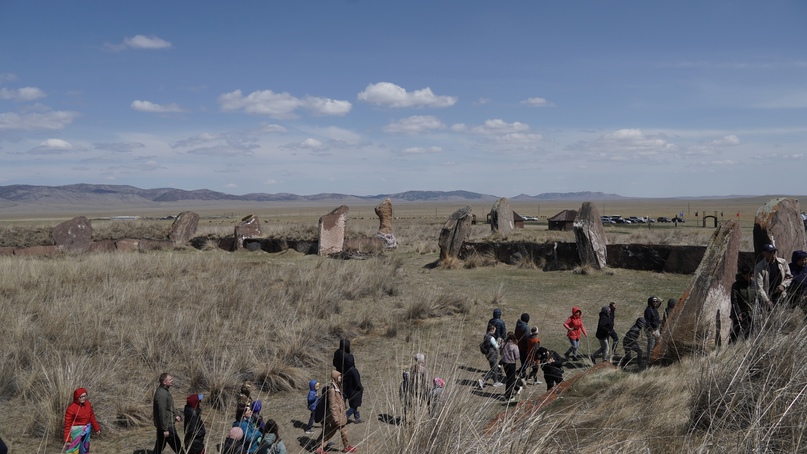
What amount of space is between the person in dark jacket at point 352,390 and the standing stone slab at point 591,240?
10.6m

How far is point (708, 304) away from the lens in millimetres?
7297

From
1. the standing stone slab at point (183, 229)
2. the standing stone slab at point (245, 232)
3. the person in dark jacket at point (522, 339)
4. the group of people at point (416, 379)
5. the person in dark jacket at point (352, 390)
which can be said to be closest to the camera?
the group of people at point (416, 379)

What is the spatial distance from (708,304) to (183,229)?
70.5 ft

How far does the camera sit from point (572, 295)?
42.8ft

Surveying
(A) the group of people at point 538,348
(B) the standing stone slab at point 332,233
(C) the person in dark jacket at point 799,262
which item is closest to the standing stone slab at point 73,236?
(B) the standing stone slab at point 332,233

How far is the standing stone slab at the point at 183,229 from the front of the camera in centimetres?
2411

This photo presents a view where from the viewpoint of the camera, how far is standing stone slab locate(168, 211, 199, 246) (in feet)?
79.1

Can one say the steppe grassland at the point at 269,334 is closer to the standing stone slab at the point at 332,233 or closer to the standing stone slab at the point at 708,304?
the standing stone slab at the point at 708,304

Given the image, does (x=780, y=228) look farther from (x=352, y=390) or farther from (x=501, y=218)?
(x=501, y=218)

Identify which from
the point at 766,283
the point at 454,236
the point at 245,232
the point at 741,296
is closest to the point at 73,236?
the point at 245,232

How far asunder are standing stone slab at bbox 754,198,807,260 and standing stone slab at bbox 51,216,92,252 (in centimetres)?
1979

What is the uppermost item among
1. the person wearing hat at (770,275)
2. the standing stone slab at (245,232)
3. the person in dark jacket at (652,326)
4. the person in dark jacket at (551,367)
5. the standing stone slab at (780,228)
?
the standing stone slab at (780,228)

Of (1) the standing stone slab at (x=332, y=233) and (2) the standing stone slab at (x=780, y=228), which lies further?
(1) the standing stone slab at (x=332, y=233)

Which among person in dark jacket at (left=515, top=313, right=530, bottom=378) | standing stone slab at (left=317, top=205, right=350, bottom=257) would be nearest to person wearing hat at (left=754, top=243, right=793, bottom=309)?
person in dark jacket at (left=515, top=313, right=530, bottom=378)
